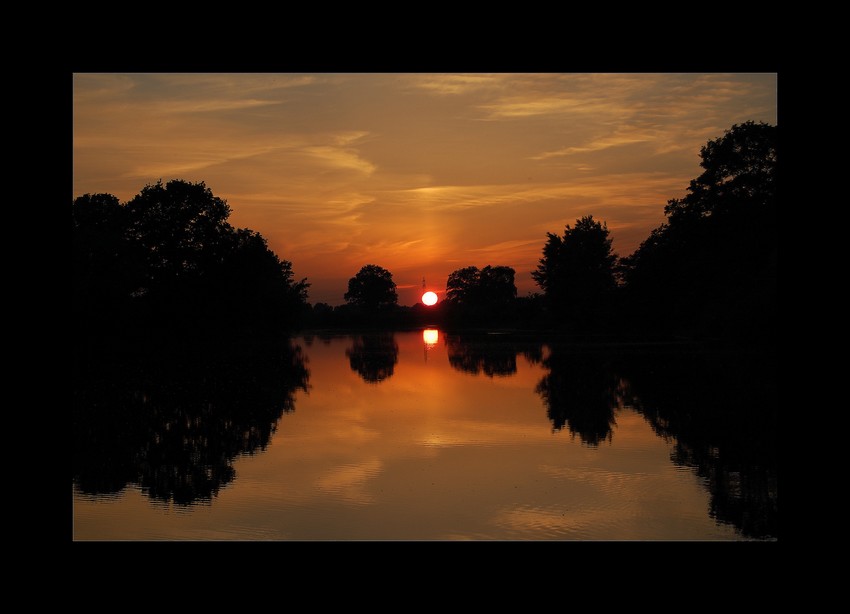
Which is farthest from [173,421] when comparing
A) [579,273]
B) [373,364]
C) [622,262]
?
[579,273]

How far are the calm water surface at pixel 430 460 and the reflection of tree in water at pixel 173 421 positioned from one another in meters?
0.05

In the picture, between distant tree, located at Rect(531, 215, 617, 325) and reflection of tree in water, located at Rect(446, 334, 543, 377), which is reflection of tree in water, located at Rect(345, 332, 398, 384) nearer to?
reflection of tree in water, located at Rect(446, 334, 543, 377)

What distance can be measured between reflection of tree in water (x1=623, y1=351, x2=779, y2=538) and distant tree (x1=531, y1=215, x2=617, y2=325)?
5384cm

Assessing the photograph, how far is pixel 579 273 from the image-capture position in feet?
336

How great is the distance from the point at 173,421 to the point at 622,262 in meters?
62.2

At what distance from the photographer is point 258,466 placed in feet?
41.6

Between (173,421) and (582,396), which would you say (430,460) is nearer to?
(173,421)

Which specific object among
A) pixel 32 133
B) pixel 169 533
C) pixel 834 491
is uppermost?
pixel 32 133

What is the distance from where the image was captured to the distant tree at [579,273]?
88.2m

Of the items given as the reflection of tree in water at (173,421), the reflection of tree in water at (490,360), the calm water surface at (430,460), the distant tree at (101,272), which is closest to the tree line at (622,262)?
the distant tree at (101,272)
